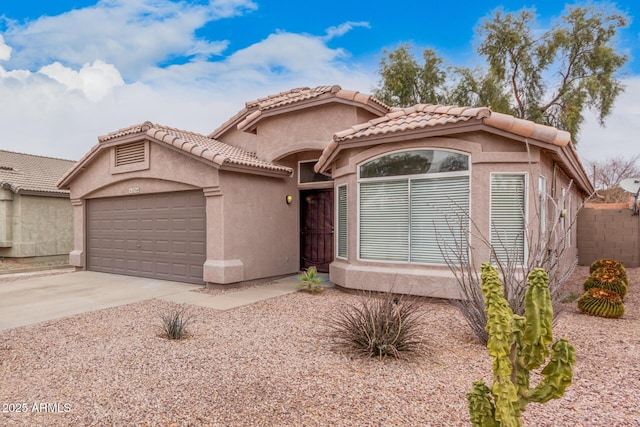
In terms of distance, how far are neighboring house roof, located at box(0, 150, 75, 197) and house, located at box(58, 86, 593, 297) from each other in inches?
210

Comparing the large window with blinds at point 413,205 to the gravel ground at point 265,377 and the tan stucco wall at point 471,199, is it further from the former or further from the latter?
the gravel ground at point 265,377

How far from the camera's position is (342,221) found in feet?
33.0

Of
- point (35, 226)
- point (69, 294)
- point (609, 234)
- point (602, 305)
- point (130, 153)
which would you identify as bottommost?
point (69, 294)

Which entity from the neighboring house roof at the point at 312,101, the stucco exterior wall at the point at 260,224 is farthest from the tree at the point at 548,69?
the stucco exterior wall at the point at 260,224

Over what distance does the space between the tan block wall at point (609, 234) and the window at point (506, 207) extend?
34.0 feet

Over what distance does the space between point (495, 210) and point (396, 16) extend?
42.6 ft

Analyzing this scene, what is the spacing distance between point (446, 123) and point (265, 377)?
5.78m

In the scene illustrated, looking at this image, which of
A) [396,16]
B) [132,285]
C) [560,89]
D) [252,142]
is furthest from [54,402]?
[560,89]

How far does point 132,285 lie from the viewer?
35.7ft

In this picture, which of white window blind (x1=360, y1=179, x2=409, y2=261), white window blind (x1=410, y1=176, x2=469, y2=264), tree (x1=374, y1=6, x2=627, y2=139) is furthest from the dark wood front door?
tree (x1=374, y1=6, x2=627, y2=139)

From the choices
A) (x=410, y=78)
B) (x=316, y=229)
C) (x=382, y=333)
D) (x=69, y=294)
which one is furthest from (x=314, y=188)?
(x=410, y=78)

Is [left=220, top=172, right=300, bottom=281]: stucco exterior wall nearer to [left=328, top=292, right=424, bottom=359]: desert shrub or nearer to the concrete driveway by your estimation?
the concrete driveway

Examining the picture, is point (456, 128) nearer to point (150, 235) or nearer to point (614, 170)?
point (150, 235)

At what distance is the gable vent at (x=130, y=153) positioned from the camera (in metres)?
11.8
